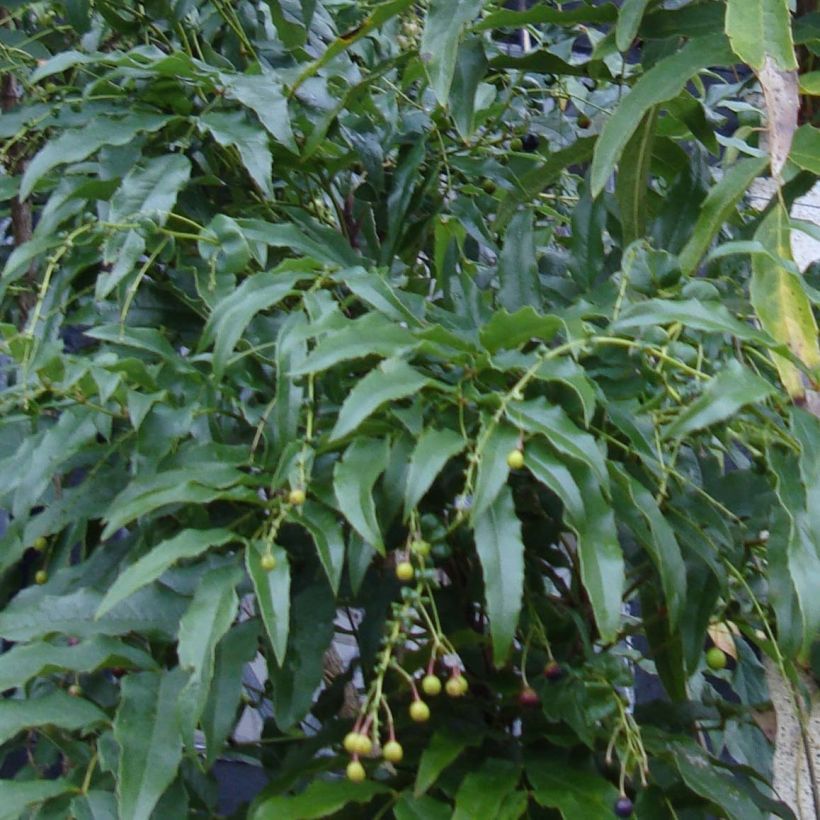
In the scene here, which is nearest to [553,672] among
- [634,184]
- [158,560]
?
[158,560]

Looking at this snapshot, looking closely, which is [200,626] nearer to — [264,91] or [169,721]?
[169,721]

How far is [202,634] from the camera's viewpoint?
618 mm

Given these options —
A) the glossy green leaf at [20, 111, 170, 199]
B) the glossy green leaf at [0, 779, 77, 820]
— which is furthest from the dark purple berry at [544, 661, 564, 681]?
the glossy green leaf at [20, 111, 170, 199]

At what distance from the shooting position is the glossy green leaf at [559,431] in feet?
2.03

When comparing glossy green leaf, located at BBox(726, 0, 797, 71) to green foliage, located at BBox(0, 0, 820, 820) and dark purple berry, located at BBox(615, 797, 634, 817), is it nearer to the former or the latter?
green foliage, located at BBox(0, 0, 820, 820)

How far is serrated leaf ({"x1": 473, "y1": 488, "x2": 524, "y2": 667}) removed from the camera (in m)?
0.62

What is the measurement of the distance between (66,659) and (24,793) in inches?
3.4

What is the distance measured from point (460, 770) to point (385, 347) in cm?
31

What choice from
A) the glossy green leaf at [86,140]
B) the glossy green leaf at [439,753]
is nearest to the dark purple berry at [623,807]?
the glossy green leaf at [439,753]

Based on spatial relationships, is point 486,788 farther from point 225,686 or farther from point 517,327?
point 517,327

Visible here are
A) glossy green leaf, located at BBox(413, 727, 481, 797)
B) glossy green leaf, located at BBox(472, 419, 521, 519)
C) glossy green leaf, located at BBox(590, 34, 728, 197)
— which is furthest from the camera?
glossy green leaf, located at BBox(590, 34, 728, 197)

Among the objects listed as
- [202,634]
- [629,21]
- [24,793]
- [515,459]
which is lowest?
[24,793]

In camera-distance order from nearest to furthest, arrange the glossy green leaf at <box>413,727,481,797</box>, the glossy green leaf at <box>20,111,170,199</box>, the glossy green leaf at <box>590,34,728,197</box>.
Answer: the glossy green leaf at <box>413,727,481,797</box> → the glossy green leaf at <box>590,34,728,197</box> → the glossy green leaf at <box>20,111,170,199</box>

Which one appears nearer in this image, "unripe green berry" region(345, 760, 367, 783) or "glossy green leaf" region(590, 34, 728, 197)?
"unripe green berry" region(345, 760, 367, 783)
